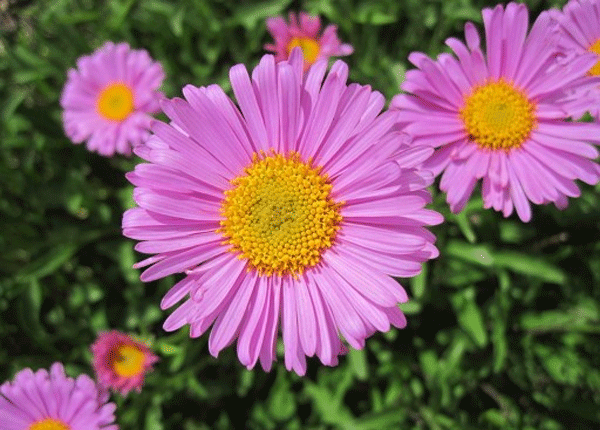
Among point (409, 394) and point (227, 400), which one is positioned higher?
point (227, 400)

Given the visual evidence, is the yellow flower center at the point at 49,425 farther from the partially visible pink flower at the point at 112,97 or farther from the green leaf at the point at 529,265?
the green leaf at the point at 529,265

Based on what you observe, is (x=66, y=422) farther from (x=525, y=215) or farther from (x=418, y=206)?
(x=525, y=215)

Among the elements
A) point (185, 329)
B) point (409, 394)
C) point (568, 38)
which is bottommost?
point (409, 394)

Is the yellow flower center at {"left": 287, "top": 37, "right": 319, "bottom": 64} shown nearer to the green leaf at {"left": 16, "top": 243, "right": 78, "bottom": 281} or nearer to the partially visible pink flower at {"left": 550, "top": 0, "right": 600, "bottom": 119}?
the partially visible pink flower at {"left": 550, "top": 0, "right": 600, "bottom": 119}

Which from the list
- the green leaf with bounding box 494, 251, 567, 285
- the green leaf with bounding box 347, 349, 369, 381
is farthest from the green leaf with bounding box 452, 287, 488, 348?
the green leaf with bounding box 347, 349, 369, 381

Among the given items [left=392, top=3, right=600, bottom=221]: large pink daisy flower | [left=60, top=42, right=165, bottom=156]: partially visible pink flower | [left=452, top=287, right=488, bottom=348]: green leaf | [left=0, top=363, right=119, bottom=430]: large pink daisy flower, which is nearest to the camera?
[left=392, top=3, right=600, bottom=221]: large pink daisy flower

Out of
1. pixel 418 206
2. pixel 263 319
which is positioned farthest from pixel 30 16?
pixel 418 206
